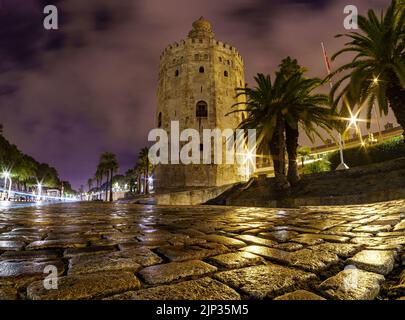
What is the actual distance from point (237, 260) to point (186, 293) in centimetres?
61

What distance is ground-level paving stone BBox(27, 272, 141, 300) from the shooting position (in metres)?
1.08

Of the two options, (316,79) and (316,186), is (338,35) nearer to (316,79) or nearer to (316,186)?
(316,79)

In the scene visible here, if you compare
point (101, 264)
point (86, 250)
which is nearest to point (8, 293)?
point (101, 264)

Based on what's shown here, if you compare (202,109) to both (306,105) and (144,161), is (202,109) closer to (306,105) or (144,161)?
(306,105)

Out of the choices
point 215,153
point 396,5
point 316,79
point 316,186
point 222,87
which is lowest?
point 316,186

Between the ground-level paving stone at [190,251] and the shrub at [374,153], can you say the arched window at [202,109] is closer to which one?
the shrub at [374,153]

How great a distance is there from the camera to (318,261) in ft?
5.38

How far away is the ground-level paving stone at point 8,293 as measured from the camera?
3.46 feet

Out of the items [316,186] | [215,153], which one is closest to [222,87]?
[215,153]

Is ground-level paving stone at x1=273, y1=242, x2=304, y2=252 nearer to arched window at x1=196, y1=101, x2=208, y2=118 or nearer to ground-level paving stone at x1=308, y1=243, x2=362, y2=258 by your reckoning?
ground-level paving stone at x1=308, y1=243, x2=362, y2=258

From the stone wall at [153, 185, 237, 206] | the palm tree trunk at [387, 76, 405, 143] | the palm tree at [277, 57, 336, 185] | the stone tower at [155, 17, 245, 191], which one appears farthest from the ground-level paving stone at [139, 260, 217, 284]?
the stone tower at [155, 17, 245, 191]

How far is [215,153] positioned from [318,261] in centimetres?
2570

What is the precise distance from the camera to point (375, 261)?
156cm

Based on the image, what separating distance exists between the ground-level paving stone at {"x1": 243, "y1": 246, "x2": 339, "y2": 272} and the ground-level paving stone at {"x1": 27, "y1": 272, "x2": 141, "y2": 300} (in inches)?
37.6
